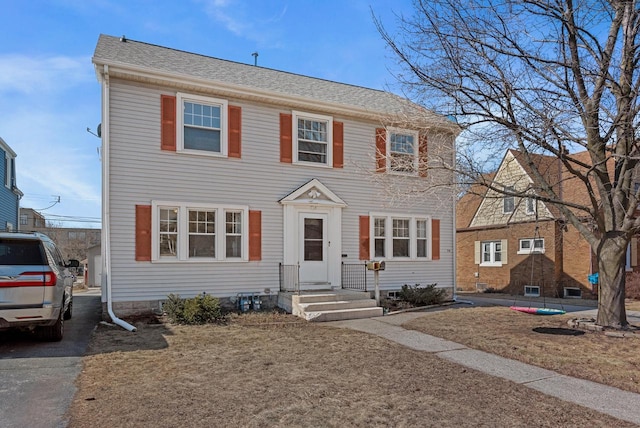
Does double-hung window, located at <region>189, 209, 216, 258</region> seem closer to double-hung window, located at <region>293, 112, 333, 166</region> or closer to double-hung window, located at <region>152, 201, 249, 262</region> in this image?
double-hung window, located at <region>152, 201, 249, 262</region>

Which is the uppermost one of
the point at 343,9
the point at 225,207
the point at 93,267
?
the point at 343,9

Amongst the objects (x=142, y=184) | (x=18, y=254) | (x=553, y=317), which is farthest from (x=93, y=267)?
(x=553, y=317)

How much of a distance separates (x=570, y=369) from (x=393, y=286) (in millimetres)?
7154

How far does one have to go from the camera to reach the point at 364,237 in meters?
12.6

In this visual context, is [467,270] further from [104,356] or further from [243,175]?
[104,356]

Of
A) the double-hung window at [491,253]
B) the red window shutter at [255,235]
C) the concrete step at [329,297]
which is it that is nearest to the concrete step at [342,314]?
the concrete step at [329,297]

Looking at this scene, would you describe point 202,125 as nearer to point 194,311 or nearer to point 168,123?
point 168,123

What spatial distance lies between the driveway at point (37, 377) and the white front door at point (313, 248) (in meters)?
5.35

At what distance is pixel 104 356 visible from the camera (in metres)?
6.29

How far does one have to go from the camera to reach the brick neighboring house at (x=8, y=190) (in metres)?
17.3

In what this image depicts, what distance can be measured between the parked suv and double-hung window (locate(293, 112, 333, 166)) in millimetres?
6586

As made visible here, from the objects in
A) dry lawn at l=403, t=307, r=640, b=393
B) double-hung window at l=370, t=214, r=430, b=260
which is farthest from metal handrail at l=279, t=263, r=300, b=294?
dry lawn at l=403, t=307, r=640, b=393

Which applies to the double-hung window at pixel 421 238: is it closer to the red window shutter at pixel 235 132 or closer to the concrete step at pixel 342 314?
the concrete step at pixel 342 314

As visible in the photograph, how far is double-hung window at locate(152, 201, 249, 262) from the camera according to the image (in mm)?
10250
